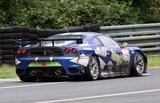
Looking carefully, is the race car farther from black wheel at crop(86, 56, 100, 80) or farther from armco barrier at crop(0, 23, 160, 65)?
armco barrier at crop(0, 23, 160, 65)

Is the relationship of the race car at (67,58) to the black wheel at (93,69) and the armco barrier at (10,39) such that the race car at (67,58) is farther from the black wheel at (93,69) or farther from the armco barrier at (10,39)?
the armco barrier at (10,39)

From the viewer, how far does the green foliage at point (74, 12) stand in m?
24.5

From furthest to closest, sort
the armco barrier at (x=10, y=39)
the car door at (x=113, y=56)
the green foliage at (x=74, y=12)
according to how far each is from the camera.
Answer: the green foliage at (x=74, y=12)
the armco barrier at (x=10, y=39)
the car door at (x=113, y=56)

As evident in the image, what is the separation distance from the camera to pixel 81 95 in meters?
12.9

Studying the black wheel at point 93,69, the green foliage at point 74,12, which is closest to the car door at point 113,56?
the black wheel at point 93,69

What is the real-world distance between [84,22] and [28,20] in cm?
307

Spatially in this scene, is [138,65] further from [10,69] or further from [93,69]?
[10,69]

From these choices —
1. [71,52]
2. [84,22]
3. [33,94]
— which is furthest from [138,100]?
[84,22]

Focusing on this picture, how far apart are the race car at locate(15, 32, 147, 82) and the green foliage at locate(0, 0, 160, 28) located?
7.10 meters

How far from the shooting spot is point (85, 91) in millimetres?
13719

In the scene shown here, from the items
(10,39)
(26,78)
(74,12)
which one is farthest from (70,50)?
(74,12)

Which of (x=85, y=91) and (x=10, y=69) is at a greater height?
(x=10, y=69)

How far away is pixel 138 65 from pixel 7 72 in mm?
3841

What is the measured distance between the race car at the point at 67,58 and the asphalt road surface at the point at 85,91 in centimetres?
29
